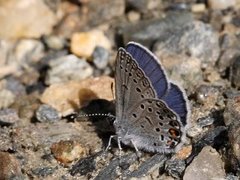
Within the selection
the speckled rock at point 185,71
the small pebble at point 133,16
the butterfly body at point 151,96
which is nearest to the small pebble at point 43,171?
the butterfly body at point 151,96

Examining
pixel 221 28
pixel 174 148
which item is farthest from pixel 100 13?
pixel 174 148

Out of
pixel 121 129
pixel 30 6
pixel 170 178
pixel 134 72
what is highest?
pixel 30 6

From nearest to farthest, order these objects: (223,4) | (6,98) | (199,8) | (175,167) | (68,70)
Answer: (175,167)
(6,98)
(68,70)
(223,4)
(199,8)

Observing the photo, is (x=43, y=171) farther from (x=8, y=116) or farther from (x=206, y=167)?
(x=206, y=167)

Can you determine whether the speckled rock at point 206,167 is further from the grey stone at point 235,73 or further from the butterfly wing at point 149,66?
the grey stone at point 235,73

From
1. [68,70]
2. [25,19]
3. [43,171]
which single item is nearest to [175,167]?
[43,171]

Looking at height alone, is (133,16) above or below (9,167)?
A: above

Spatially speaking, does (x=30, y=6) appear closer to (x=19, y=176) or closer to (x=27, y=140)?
(x=27, y=140)
